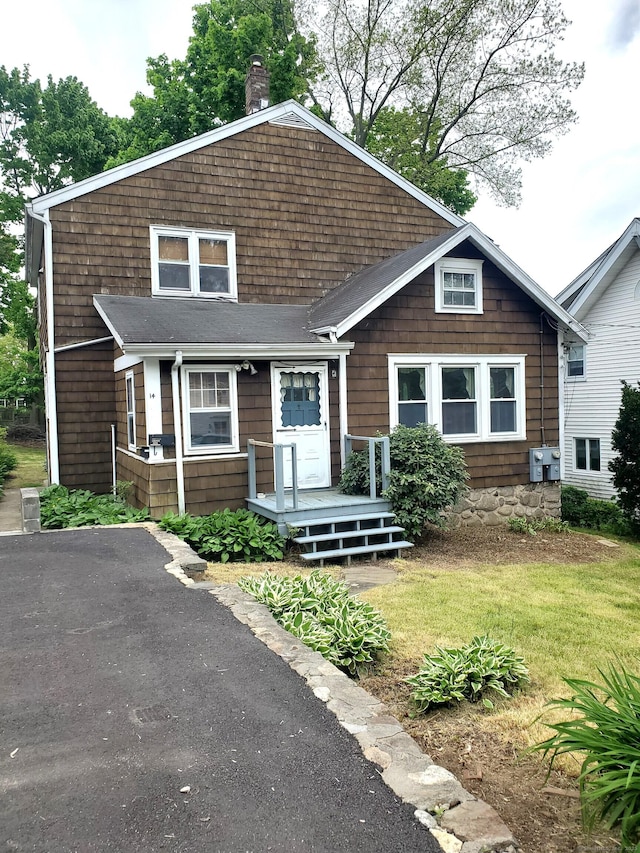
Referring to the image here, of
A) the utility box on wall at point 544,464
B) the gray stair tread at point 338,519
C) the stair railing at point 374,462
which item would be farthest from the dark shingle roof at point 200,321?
the utility box on wall at point 544,464

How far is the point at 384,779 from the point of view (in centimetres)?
322

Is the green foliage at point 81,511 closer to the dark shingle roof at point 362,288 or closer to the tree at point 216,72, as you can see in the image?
the dark shingle roof at point 362,288

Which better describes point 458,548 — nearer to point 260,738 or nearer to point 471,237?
point 471,237

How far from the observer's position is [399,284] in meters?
11.4

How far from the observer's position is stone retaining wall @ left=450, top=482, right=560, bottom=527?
41.7ft

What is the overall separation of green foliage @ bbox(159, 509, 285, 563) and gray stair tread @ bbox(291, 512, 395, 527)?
378 millimetres

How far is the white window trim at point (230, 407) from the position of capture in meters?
10.5

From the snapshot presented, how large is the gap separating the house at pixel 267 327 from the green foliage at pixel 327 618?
389cm

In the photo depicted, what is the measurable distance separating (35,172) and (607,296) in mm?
24989

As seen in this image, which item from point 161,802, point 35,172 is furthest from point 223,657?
point 35,172

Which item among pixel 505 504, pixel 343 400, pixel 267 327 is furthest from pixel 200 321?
pixel 505 504

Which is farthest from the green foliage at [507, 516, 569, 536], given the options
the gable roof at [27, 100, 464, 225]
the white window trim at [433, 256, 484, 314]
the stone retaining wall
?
the gable roof at [27, 100, 464, 225]

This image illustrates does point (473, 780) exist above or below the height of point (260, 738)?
below

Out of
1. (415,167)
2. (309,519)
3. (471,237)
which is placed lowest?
(309,519)
